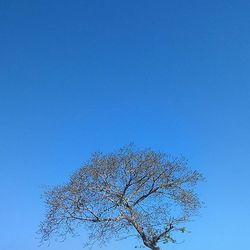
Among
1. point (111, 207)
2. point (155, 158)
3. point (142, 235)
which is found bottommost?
point (142, 235)

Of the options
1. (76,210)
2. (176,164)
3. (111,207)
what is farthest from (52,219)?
(176,164)

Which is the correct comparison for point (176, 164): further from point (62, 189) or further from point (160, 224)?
point (62, 189)

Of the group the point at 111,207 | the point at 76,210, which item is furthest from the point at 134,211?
the point at 76,210

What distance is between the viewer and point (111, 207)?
29.6m

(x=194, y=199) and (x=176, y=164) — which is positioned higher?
(x=176, y=164)

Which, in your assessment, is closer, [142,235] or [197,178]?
[142,235]

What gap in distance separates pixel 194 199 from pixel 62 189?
7.98 m

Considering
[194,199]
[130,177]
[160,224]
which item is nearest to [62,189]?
[130,177]

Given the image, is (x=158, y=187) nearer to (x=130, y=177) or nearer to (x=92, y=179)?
(x=130, y=177)

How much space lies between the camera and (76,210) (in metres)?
29.7

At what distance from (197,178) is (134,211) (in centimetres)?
464

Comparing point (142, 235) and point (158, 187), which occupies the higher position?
point (158, 187)

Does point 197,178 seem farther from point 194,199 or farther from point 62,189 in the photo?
point 62,189

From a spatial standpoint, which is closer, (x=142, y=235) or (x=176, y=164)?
(x=142, y=235)
